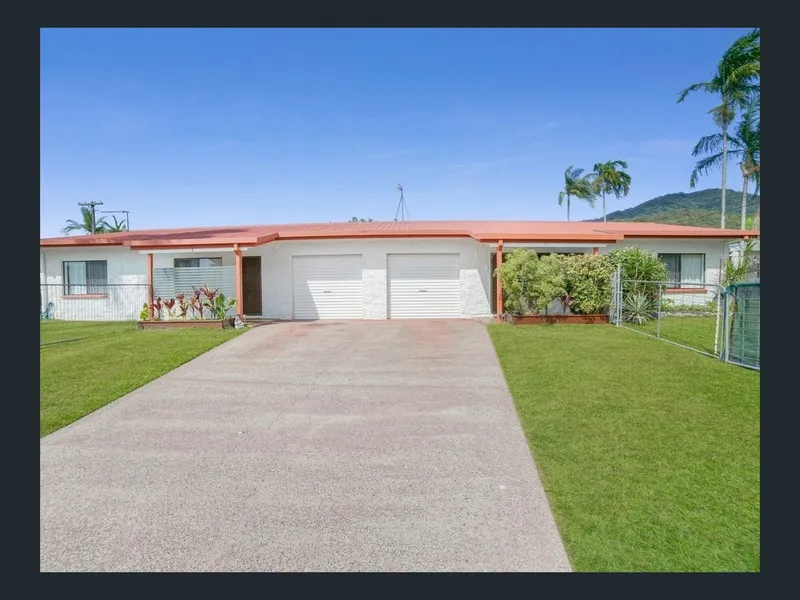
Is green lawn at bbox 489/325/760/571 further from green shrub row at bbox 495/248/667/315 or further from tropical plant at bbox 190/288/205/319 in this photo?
tropical plant at bbox 190/288/205/319

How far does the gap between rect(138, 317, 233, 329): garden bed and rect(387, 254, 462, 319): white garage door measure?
5407mm

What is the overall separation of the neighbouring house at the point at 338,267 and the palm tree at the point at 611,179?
2441cm

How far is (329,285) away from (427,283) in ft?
10.9

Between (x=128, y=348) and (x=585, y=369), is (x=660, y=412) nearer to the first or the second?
(x=585, y=369)

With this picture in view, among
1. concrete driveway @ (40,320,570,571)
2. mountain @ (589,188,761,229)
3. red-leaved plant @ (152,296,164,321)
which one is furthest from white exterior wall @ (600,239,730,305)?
mountain @ (589,188,761,229)

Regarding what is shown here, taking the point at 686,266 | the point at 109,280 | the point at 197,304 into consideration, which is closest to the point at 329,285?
the point at 197,304

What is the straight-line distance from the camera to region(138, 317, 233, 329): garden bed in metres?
14.4

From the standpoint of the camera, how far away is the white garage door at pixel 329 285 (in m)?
17.0

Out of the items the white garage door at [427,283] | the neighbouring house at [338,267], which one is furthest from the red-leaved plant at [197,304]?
the white garage door at [427,283]

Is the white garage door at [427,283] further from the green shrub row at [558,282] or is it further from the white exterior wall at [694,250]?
the white exterior wall at [694,250]

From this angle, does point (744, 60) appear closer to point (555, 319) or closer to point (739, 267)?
point (739, 267)

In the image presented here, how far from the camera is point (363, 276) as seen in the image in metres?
16.9

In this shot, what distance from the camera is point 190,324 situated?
14.6 m

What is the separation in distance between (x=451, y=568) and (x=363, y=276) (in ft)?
45.6
